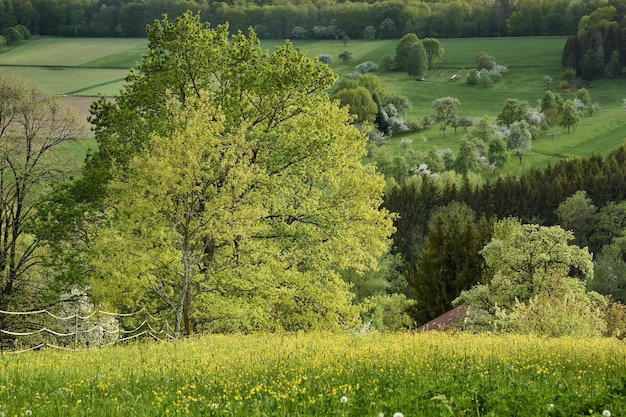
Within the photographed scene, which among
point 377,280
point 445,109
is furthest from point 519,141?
point 377,280

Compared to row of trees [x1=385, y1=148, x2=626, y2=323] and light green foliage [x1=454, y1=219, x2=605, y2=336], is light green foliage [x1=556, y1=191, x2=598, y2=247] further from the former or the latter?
light green foliage [x1=454, y1=219, x2=605, y2=336]

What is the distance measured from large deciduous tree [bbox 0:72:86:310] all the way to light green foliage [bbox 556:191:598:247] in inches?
3318

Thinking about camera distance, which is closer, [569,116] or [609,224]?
[609,224]

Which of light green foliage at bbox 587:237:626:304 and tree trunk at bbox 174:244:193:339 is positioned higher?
tree trunk at bbox 174:244:193:339

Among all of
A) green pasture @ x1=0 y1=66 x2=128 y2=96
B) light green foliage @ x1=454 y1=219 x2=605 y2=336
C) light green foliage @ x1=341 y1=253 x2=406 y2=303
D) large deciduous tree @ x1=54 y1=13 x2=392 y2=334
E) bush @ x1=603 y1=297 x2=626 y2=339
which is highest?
large deciduous tree @ x1=54 y1=13 x2=392 y2=334

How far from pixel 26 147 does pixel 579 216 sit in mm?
87307

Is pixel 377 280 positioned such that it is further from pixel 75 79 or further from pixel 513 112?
pixel 75 79

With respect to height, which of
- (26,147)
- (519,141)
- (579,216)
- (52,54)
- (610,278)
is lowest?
(610,278)

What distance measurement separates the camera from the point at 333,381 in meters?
11.7

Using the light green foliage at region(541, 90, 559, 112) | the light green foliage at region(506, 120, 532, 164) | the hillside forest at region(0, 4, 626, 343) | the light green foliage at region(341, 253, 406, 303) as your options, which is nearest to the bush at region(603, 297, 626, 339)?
the hillside forest at region(0, 4, 626, 343)

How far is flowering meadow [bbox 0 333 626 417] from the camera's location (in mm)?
9742

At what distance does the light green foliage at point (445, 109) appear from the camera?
183625mm

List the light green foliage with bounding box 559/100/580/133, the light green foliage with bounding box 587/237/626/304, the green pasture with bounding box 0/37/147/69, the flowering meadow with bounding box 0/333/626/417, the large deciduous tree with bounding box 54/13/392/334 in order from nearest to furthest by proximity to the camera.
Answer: the flowering meadow with bounding box 0/333/626/417, the large deciduous tree with bounding box 54/13/392/334, the light green foliage with bounding box 587/237/626/304, the light green foliage with bounding box 559/100/580/133, the green pasture with bounding box 0/37/147/69

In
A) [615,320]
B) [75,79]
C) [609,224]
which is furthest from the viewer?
[75,79]
